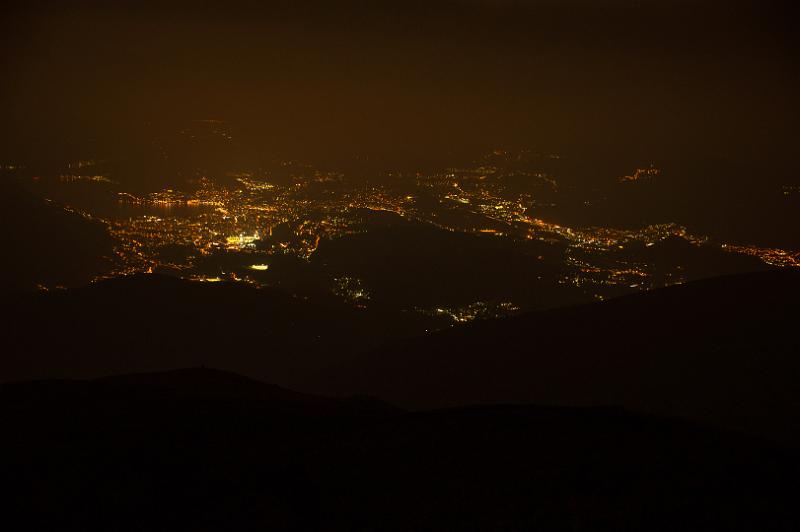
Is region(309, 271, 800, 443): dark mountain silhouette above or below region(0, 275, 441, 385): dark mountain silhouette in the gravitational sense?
above

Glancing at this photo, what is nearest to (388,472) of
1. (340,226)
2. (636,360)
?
(636,360)

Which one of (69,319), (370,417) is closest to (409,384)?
(370,417)

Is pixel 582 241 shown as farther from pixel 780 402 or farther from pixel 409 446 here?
pixel 409 446

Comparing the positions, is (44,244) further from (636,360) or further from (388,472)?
(388,472)

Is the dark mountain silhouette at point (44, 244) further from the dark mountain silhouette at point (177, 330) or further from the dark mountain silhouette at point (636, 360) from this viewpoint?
the dark mountain silhouette at point (636, 360)

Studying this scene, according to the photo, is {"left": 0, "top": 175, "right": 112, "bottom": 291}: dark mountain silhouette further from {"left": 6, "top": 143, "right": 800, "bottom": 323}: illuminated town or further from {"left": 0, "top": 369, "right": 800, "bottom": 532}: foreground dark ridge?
{"left": 0, "top": 369, "right": 800, "bottom": 532}: foreground dark ridge

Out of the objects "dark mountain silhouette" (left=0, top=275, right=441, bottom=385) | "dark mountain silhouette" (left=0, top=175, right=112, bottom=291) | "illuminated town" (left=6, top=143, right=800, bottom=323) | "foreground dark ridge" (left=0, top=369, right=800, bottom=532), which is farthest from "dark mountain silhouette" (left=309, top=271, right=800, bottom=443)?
"dark mountain silhouette" (left=0, top=175, right=112, bottom=291)
